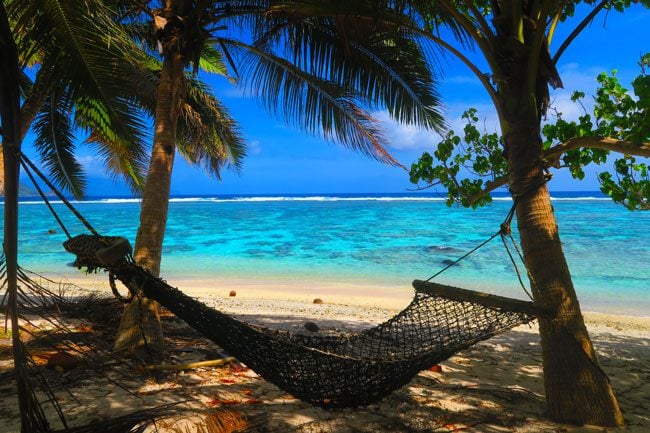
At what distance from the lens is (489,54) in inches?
91.1

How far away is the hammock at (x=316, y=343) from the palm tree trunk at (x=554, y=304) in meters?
0.22

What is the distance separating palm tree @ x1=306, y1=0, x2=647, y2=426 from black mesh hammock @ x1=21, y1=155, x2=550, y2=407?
0.24 meters

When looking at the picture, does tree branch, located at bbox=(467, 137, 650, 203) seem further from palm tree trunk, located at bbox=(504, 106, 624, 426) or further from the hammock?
the hammock

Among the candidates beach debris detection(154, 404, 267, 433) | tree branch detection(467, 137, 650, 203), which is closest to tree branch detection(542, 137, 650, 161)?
tree branch detection(467, 137, 650, 203)

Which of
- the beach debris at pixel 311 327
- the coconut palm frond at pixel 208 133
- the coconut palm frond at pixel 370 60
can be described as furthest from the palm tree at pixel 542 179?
the coconut palm frond at pixel 208 133

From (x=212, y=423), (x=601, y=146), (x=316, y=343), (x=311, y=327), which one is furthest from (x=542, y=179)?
(x=311, y=327)

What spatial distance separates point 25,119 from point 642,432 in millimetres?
4452

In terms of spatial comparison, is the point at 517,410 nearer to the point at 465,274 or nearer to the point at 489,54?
the point at 489,54

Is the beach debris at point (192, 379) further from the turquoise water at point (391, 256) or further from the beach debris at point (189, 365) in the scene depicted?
the turquoise water at point (391, 256)

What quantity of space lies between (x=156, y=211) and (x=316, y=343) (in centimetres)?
146

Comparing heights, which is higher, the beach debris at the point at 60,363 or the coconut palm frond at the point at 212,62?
the coconut palm frond at the point at 212,62

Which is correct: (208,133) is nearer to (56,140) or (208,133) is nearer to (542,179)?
(56,140)

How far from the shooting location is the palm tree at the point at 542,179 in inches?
81.0

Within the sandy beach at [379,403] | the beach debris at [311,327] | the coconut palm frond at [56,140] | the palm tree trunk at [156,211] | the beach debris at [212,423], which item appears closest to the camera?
the beach debris at [212,423]
